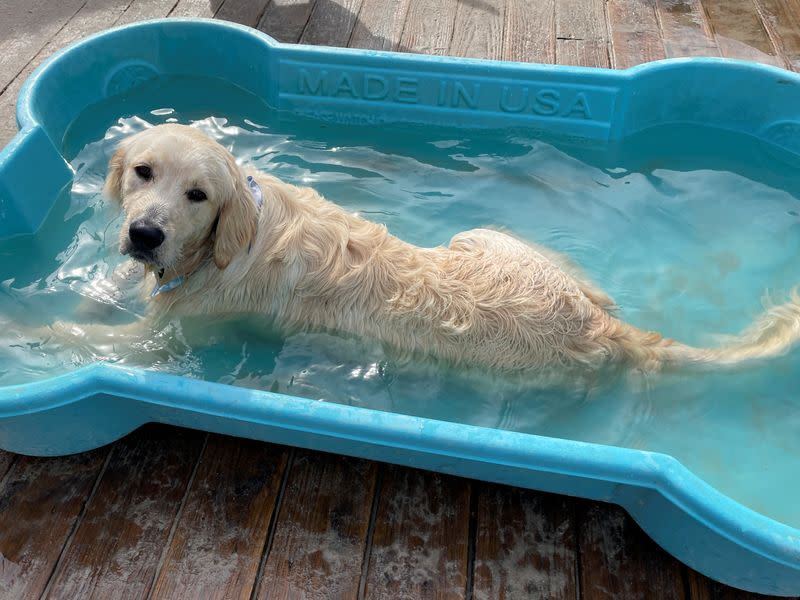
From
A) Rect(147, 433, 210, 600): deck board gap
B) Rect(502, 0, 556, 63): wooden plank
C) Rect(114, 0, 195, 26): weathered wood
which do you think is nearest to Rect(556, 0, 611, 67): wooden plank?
Rect(502, 0, 556, 63): wooden plank

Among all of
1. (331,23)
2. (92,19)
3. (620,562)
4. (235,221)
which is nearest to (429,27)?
(331,23)

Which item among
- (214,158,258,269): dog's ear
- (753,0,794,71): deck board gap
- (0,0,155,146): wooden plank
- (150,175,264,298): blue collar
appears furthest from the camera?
(753,0,794,71): deck board gap

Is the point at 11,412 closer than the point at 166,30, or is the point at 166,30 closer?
the point at 11,412

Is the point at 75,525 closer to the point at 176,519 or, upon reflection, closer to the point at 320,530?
the point at 176,519

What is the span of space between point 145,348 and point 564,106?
2941 mm

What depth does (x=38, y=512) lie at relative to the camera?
101 inches

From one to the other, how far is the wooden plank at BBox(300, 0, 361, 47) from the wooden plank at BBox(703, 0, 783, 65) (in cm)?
285

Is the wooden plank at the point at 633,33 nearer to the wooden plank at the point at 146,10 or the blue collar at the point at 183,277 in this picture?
the blue collar at the point at 183,277

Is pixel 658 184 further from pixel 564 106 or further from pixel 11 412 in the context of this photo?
pixel 11 412

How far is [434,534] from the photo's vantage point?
255cm

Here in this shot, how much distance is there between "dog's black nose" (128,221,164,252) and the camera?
95.6 inches

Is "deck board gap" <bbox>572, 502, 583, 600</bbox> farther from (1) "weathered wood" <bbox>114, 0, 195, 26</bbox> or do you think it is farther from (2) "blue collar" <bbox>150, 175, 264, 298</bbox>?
(1) "weathered wood" <bbox>114, 0, 195, 26</bbox>

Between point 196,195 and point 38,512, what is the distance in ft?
4.56

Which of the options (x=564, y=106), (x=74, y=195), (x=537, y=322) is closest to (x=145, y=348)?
(x=74, y=195)
